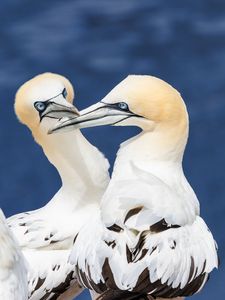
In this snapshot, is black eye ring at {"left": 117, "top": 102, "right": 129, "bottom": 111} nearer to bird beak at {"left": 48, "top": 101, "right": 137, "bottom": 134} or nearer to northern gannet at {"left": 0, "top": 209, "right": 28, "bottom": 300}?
bird beak at {"left": 48, "top": 101, "right": 137, "bottom": 134}

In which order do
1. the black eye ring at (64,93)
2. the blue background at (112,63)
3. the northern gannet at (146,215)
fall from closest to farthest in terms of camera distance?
the northern gannet at (146,215) < the black eye ring at (64,93) < the blue background at (112,63)

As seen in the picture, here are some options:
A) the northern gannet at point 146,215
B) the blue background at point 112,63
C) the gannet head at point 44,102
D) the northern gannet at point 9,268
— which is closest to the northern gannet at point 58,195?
the gannet head at point 44,102

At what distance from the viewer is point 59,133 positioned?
6414 mm

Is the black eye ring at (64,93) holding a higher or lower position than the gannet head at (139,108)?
higher

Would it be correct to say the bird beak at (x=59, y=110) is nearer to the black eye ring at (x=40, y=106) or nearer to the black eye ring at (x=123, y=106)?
the black eye ring at (x=40, y=106)

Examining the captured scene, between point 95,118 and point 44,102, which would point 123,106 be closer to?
point 95,118

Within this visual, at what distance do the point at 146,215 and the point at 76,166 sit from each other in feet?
2.25

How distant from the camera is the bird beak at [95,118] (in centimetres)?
612

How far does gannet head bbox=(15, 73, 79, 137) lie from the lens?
6.23 m

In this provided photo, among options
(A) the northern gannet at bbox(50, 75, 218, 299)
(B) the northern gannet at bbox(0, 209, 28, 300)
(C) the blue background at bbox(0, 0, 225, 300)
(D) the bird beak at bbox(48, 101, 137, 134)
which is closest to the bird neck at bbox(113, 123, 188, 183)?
(A) the northern gannet at bbox(50, 75, 218, 299)

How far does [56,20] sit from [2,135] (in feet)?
4.05

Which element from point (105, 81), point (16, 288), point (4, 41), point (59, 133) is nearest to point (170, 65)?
point (105, 81)

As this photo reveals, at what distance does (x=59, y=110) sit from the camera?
621cm

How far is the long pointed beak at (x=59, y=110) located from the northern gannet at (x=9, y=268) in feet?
3.78
